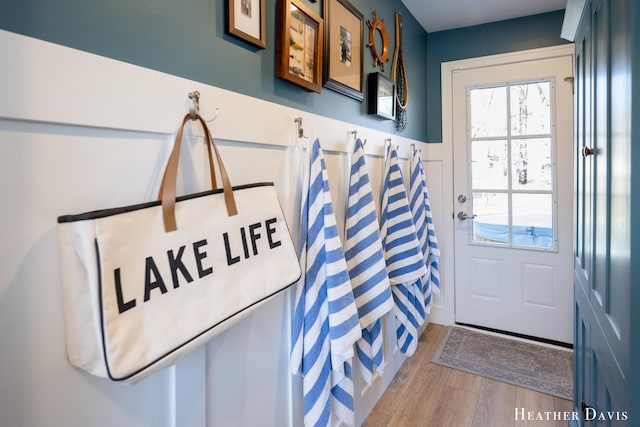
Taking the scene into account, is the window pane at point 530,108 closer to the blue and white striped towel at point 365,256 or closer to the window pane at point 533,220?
the window pane at point 533,220

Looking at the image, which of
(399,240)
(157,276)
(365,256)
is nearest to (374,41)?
(399,240)

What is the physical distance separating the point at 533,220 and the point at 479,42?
1361 mm

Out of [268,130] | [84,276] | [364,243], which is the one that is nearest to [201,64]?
[268,130]

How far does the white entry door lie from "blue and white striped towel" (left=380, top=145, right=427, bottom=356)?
1.14 m

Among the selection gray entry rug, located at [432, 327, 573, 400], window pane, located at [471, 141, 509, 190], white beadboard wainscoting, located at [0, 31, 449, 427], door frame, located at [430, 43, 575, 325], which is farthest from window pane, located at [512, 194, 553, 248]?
white beadboard wainscoting, located at [0, 31, 449, 427]

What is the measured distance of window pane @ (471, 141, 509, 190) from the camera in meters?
2.58

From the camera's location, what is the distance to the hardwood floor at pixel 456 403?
172 cm

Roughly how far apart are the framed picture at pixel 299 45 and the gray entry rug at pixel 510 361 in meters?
1.92

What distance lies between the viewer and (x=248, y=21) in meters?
0.97

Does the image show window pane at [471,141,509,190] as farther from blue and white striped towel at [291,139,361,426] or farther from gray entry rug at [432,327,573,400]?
blue and white striped towel at [291,139,361,426]

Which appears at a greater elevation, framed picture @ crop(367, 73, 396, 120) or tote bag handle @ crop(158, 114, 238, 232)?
framed picture @ crop(367, 73, 396, 120)

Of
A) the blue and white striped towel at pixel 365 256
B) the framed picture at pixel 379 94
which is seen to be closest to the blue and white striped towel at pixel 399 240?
the framed picture at pixel 379 94

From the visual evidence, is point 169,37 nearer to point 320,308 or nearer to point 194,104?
point 194,104

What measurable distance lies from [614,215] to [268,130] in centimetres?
90
